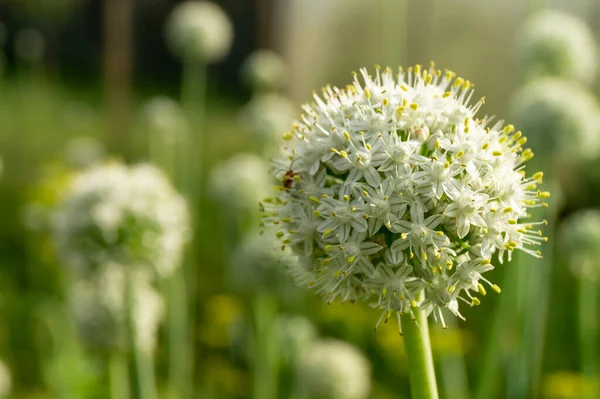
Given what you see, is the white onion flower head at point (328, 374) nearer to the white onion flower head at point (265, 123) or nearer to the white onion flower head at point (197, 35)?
the white onion flower head at point (265, 123)

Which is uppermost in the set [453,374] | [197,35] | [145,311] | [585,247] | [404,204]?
[197,35]

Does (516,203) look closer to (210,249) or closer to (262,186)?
(262,186)

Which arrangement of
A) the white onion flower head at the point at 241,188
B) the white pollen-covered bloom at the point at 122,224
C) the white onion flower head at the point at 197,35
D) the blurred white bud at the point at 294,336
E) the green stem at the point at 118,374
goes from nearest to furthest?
1. the white pollen-covered bloom at the point at 122,224
2. the green stem at the point at 118,374
3. the blurred white bud at the point at 294,336
4. the white onion flower head at the point at 241,188
5. the white onion flower head at the point at 197,35

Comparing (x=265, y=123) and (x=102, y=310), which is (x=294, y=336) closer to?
(x=102, y=310)

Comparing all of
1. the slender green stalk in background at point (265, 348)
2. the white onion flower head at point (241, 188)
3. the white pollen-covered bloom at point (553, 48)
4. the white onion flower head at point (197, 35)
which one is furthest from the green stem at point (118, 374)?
the white pollen-covered bloom at point (553, 48)

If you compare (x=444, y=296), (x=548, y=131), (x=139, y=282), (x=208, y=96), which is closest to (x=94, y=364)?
(x=139, y=282)

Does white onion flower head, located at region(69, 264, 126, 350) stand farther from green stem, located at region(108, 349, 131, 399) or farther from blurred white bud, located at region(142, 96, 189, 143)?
blurred white bud, located at region(142, 96, 189, 143)

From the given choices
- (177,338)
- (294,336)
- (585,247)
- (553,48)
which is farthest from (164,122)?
(585,247)
